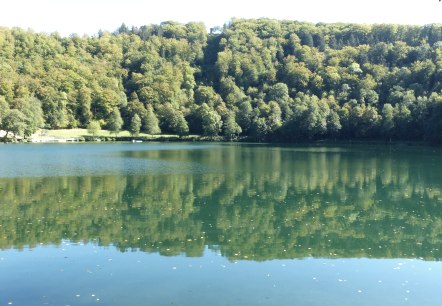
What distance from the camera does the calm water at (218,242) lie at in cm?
1169

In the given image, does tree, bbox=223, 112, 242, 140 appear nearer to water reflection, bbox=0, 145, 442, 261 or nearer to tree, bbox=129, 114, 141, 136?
tree, bbox=129, 114, 141, 136

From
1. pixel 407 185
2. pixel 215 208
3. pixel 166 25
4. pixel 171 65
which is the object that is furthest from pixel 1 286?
pixel 166 25

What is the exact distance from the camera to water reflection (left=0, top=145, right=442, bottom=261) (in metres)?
16.2

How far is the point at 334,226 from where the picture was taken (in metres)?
19.2

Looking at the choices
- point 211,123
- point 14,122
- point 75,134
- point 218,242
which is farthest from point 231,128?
point 218,242

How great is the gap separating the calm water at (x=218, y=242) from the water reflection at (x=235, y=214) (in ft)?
0.22

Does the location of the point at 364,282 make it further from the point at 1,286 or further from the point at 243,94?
the point at 243,94

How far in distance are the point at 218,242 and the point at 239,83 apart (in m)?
121

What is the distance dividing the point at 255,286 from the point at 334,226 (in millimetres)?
7939

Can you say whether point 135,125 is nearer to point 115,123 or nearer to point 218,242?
point 115,123

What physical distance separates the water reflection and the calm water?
0.07 meters

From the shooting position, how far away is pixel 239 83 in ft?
442

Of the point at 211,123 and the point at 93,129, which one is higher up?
the point at 211,123

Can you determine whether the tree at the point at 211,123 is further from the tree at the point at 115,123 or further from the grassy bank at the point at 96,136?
the tree at the point at 115,123
